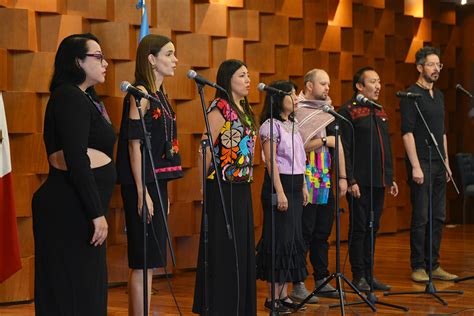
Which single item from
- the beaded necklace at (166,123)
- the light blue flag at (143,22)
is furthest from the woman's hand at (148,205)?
the light blue flag at (143,22)

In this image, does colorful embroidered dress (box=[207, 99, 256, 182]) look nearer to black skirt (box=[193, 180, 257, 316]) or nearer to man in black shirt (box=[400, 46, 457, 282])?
black skirt (box=[193, 180, 257, 316])

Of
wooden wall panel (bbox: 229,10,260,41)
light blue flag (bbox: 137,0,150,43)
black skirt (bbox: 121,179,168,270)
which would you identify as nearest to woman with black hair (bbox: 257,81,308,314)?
black skirt (bbox: 121,179,168,270)

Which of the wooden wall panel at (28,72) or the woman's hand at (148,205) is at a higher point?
the wooden wall panel at (28,72)

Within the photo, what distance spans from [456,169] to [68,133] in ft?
26.8

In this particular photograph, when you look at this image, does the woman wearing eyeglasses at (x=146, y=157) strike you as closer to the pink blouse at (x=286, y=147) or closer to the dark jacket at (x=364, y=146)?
the pink blouse at (x=286, y=147)

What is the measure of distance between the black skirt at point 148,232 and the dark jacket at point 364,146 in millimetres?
2156

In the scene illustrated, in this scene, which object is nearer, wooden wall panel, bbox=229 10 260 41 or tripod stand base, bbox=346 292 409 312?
tripod stand base, bbox=346 292 409 312

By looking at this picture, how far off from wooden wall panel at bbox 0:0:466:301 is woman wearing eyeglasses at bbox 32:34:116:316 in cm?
245

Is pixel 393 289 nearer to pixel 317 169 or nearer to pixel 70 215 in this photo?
pixel 317 169

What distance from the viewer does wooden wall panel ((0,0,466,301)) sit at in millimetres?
5980

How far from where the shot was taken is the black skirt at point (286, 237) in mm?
5422

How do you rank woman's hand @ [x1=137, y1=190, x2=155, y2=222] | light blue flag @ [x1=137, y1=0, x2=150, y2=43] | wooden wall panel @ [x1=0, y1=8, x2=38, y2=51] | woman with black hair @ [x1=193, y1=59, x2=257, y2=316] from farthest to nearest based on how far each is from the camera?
light blue flag @ [x1=137, y1=0, x2=150, y2=43], wooden wall panel @ [x1=0, y1=8, x2=38, y2=51], woman with black hair @ [x1=193, y1=59, x2=257, y2=316], woman's hand @ [x1=137, y1=190, x2=155, y2=222]

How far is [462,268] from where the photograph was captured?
24.2 feet

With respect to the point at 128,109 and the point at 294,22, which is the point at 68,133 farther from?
the point at 294,22
